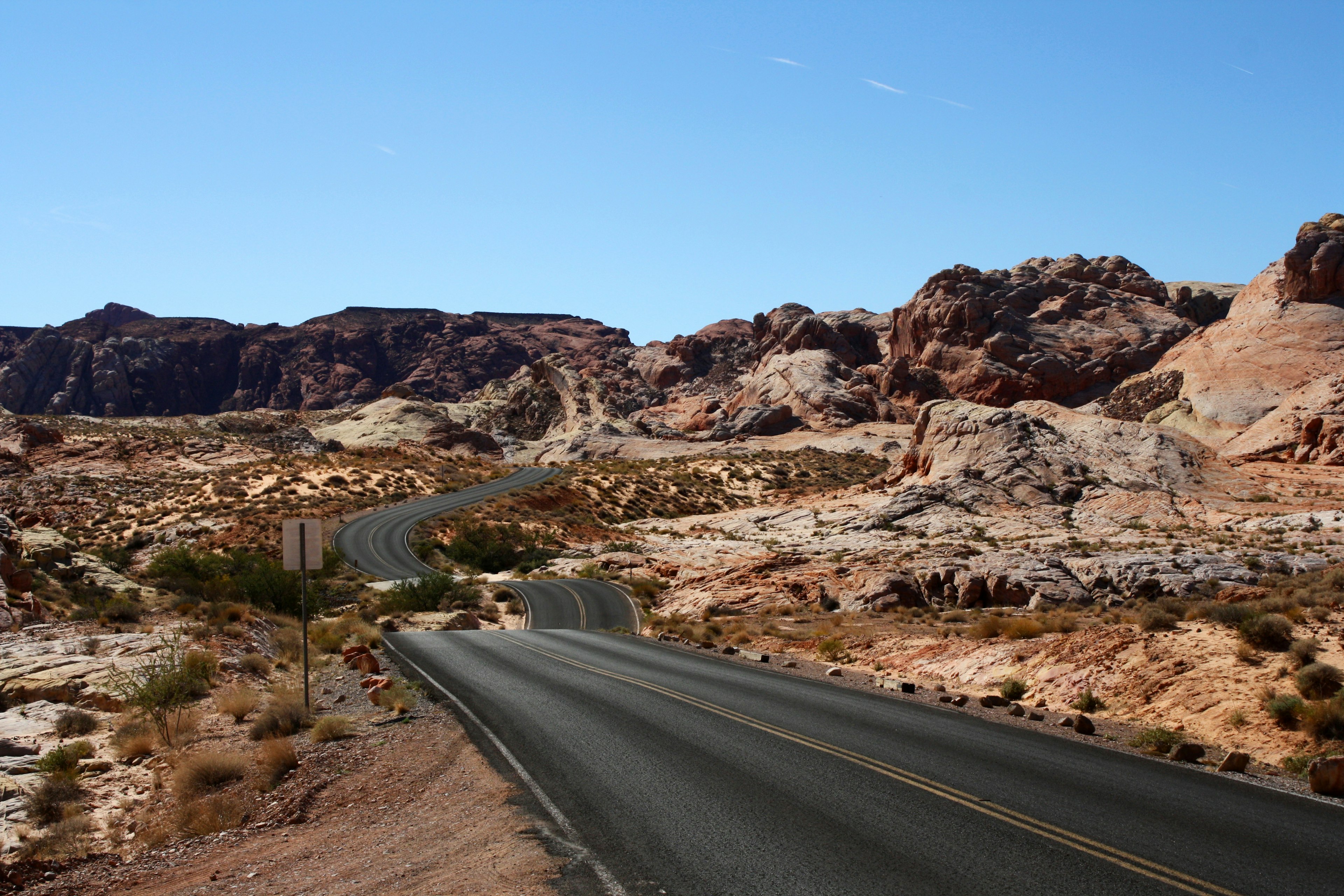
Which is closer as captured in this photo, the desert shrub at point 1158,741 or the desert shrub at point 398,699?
the desert shrub at point 1158,741

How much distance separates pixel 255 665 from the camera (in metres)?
17.6

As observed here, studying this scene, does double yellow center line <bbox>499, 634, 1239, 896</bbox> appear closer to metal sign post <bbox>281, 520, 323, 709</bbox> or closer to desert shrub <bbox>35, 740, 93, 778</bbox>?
metal sign post <bbox>281, 520, 323, 709</bbox>

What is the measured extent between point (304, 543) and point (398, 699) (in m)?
3.24

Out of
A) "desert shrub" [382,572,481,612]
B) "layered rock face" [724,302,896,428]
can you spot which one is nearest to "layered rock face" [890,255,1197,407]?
"layered rock face" [724,302,896,428]

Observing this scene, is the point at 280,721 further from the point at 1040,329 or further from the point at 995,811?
the point at 1040,329

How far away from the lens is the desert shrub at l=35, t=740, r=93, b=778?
10.2m

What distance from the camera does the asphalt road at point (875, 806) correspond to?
6.45 m

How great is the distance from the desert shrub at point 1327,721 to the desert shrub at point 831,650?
406 inches

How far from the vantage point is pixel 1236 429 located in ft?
168

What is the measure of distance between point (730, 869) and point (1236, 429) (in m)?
56.4

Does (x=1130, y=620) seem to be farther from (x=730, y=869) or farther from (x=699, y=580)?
(x=699, y=580)

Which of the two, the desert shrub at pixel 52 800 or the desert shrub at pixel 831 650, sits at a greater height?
the desert shrub at pixel 52 800

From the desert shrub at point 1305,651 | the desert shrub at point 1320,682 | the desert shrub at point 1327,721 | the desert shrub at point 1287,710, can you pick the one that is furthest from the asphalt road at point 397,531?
the desert shrub at point 1327,721

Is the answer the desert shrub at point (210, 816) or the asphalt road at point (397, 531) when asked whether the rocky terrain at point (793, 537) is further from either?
the asphalt road at point (397, 531)
